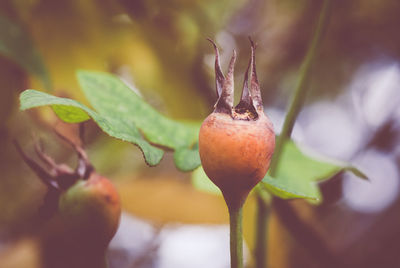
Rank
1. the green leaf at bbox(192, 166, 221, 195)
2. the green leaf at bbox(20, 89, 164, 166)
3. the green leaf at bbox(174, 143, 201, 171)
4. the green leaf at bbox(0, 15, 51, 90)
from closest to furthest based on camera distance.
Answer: the green leaf at bbox(20, 89, 164, 166) < the green leaf at bbox(174, 143, 201, 171) < the green leaf at bbox(192, 166, 221, 195) < the green leaf at bbox(0, 15, 51, 90)

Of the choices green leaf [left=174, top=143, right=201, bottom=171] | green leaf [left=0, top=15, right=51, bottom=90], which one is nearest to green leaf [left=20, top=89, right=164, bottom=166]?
green leaf [left=174, top=143, right=201, bottom=171]

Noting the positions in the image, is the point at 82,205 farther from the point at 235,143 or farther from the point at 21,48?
the point at 21,48

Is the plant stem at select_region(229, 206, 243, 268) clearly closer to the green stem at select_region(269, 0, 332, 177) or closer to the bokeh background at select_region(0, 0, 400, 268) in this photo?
the green stem at select_region(269, 0, 332, 177)

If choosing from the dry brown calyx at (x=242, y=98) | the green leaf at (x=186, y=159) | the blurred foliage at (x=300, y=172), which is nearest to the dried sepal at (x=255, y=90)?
the dry brown calyx at (x=242, y=98)

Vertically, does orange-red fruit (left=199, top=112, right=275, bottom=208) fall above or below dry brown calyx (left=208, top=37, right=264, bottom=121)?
below

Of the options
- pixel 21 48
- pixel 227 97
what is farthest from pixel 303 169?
pixel 21 48

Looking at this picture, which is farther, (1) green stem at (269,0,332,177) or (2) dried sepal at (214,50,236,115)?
(1) green stem at (269,0,332,177)
